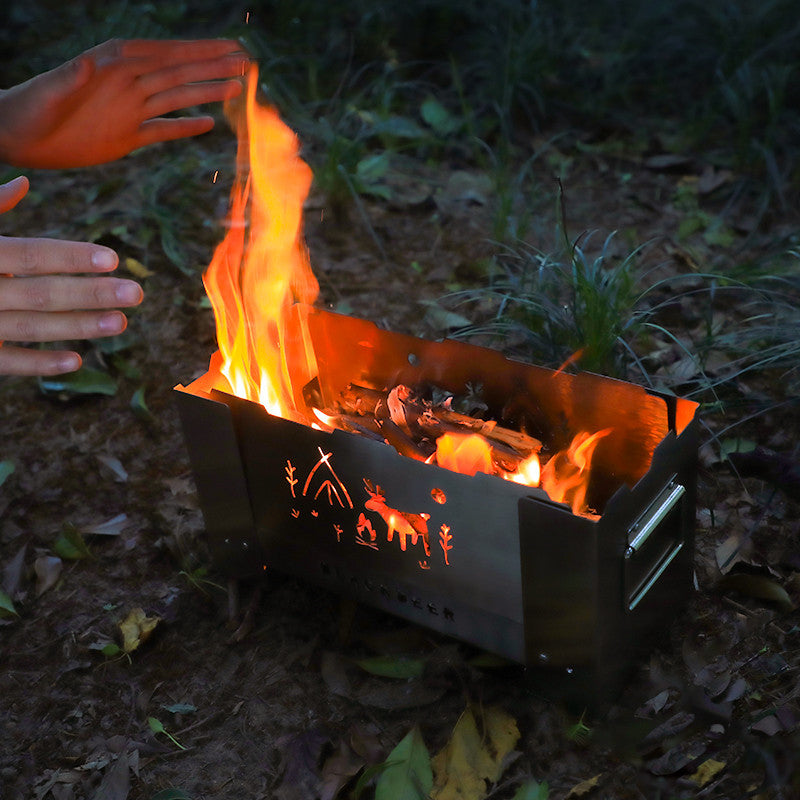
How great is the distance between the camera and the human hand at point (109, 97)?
214 centimetres

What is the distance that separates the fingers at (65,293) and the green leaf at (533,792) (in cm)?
112

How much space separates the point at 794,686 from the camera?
1.87m

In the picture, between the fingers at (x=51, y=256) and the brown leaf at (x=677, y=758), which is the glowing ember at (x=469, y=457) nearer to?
the brown leaf at (x=677, y=758)

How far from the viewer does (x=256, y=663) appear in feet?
6.95

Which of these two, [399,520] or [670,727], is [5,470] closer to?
[399,520]

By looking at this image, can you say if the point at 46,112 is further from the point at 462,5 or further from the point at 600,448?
the point at 462,5

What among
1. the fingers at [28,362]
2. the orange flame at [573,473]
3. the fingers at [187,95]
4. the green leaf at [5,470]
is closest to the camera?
the fingers at [28,362]

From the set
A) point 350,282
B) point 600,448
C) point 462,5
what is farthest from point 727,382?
point 462,5

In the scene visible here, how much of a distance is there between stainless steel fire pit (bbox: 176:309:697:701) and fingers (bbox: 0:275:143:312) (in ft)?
1.29

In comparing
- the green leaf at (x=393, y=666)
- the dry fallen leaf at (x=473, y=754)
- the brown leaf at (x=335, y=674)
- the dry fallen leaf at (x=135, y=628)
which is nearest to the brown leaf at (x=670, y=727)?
the dry fallen leaf at (x=473, y=754)

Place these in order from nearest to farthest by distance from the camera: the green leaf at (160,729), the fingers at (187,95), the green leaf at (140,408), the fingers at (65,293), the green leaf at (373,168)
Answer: the fingers at (65,293)
the green leaf at (160,729)
the fingers at (187,95)
the green leaf at (140,408)
the green leaf at (373,168)

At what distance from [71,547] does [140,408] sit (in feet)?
1.78

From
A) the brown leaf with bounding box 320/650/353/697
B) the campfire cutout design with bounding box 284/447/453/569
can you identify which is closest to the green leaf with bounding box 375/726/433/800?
the brown leaf with bounding box 320/650/353/697

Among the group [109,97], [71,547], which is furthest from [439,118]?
[71,547]
